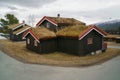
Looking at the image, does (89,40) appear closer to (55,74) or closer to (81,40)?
(81,40)

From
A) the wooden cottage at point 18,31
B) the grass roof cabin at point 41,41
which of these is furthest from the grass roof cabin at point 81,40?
the wooden cottage at point 18,31

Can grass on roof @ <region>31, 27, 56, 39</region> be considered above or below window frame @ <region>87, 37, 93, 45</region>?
above

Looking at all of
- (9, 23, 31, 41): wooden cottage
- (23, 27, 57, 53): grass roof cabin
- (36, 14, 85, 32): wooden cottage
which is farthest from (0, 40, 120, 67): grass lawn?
(9, 23, 31, 41): wooden cottage

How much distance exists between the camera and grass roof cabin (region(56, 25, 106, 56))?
24.5 m

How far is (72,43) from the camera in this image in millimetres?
25359

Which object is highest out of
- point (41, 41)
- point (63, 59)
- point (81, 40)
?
point (81, 40)

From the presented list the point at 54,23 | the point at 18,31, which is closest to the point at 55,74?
the point at 54,23

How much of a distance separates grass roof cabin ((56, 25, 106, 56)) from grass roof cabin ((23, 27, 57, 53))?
4.15 feet

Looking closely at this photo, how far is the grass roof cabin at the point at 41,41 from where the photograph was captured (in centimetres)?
2631

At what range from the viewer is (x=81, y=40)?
80.2ft

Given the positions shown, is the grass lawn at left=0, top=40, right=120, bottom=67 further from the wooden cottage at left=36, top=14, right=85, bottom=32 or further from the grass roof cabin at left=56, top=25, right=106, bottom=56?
the wooden cottage at left=36, top=14, right=85, bottom=32

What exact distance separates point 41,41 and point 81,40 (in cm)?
658

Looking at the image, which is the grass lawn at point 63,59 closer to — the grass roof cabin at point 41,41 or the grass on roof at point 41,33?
the grass roof cabin at point 41,41

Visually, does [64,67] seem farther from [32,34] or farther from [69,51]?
[32,34]
